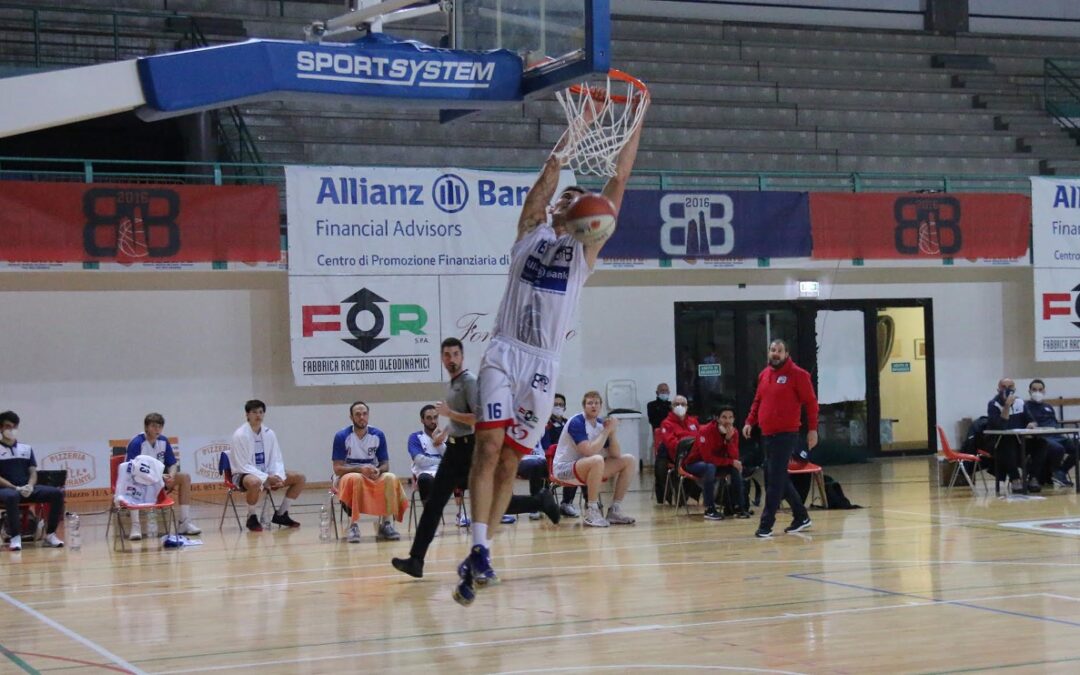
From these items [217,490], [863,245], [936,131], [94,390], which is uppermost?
[936,131]

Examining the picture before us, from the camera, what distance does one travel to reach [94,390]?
17141mm

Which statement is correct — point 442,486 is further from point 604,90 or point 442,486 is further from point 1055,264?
point 1055,264

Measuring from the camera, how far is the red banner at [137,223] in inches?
625

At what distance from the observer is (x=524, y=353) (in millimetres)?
6891

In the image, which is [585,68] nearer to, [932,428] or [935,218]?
[935,218]

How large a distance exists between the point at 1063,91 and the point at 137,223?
17647mm

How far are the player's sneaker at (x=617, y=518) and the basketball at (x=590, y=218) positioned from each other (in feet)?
22.6

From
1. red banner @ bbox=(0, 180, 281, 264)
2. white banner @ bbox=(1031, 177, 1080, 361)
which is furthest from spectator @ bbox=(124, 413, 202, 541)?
white banner @ bbox=(1031, 177, 1080, 361)

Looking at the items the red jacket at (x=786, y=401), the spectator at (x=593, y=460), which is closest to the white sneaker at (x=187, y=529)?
the spectator at (x=593, y=460)

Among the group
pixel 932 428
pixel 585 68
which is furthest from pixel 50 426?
pixel 932 428

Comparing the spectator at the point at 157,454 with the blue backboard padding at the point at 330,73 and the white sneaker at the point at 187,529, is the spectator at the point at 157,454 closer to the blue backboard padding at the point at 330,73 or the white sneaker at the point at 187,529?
the white sneaker at the point at 187,529

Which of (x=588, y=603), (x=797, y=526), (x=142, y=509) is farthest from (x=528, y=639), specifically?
(x=142, y=509)

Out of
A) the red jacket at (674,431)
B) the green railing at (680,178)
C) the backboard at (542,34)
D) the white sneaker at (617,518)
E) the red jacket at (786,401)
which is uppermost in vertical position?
the green railing at (680,178)

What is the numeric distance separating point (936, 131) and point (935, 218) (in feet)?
13.1
